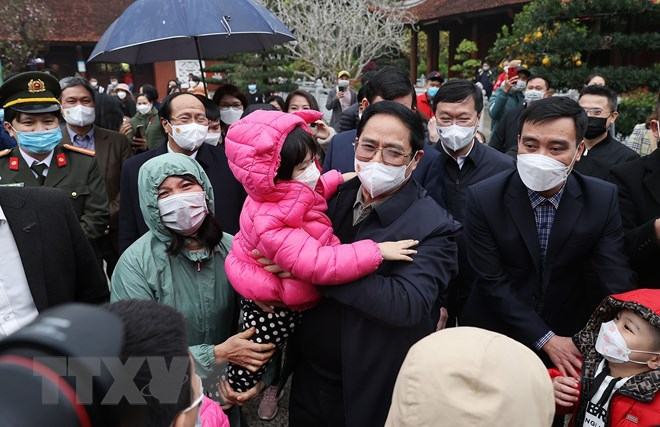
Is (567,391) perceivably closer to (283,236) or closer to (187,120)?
(283,236)

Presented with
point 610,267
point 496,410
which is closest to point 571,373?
point 610,267

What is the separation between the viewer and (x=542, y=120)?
2154 mm

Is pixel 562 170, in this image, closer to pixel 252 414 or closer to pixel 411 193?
pixel 411 193

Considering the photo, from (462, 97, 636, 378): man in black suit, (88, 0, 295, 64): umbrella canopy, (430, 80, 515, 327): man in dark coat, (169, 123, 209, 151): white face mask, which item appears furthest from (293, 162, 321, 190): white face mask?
(88, 0, 295, 64): umbrella canopy

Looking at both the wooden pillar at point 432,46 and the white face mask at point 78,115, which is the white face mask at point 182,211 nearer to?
the white face mask at point 78,115

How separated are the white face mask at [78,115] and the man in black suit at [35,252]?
2308 millimetres

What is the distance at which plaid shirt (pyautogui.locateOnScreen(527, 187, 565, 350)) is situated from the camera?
2.20 meters

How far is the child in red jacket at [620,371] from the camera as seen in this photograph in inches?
67.9

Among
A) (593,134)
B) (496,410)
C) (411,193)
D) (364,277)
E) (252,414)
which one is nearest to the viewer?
(496,410)

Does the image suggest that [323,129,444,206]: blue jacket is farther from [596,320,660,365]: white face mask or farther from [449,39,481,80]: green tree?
[449,39,481,80]: green tree

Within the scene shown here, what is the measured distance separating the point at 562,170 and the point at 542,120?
0.81ft

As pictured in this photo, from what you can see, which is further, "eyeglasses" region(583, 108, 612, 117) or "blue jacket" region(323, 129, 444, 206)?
"eyeglasses" region(583, 108, 612, 117)

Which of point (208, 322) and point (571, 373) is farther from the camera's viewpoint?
point (208, 322)

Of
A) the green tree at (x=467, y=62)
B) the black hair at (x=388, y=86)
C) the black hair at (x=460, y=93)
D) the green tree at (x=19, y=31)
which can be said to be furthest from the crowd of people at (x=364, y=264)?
the green tree at (x=19, y=31)
